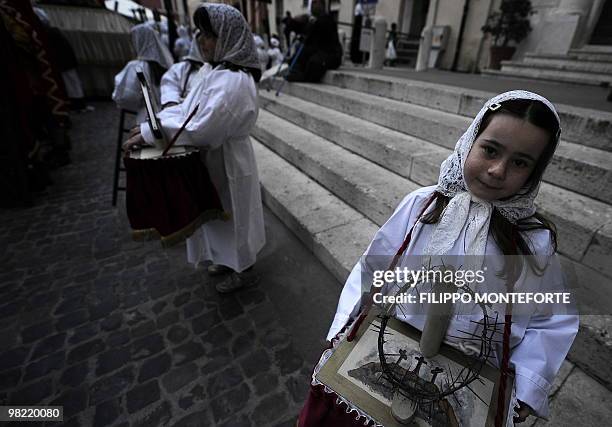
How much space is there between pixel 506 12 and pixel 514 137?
408 inches

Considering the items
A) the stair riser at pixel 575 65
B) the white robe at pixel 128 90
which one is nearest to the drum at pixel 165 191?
the white robe at pixel 128 90

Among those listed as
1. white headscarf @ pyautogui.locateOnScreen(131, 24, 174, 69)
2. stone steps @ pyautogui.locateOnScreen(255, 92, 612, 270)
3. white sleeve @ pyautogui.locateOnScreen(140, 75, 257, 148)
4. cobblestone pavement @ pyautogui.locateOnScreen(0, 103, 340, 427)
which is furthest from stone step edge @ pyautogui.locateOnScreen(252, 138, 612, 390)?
white headscarf @ pyautogui.locateOnScreen(131, 24, 174, 69)

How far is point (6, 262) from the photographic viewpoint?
2885mm

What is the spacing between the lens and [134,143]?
189 cm

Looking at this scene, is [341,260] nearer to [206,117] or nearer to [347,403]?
[206,117]

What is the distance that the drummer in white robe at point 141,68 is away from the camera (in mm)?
3266

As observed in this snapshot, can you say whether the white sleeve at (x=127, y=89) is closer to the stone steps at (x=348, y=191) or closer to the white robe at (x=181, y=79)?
the white robe at (x=181, y=79)

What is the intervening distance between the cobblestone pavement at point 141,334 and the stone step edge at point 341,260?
0.18 meters

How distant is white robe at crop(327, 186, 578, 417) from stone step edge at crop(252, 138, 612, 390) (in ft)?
3.28

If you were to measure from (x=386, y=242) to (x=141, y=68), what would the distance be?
3513mm

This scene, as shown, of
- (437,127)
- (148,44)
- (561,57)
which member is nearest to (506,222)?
(437,127)

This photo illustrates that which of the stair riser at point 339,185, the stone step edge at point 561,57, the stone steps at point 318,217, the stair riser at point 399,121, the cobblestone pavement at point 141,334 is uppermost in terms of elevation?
the stone step edge at point 561,57

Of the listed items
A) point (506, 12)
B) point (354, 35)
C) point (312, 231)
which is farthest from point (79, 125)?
point (506, 12)

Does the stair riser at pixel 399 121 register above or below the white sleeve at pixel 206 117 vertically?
below
